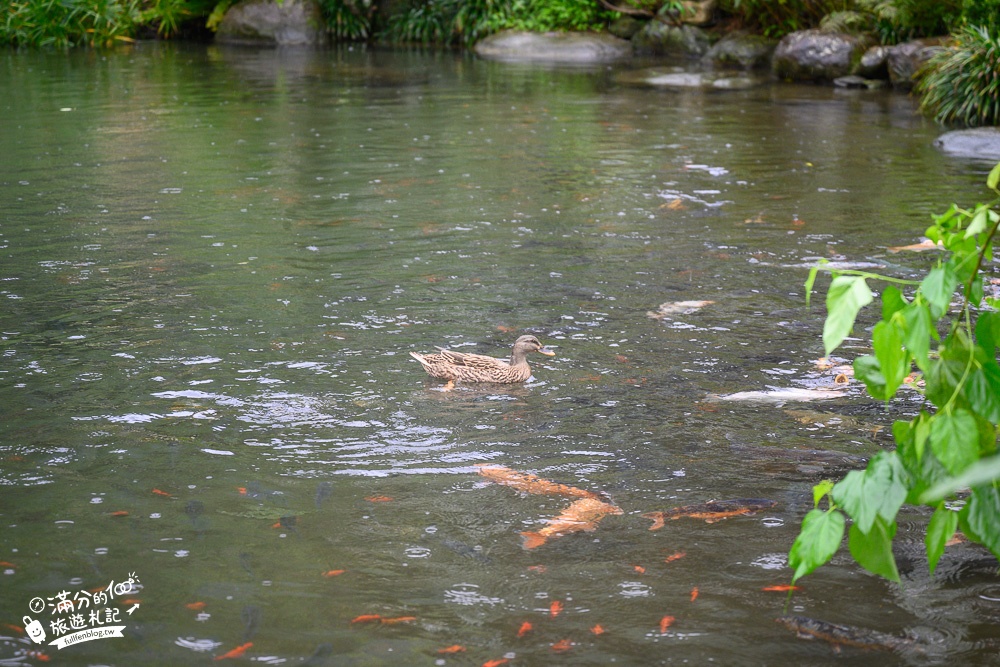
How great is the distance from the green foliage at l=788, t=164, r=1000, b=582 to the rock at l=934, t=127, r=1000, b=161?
12758 millimetres

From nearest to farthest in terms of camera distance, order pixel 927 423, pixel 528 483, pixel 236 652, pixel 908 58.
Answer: pixel 927 423 → pixel 236 652 → pixel 528 483 → pixel 908 58

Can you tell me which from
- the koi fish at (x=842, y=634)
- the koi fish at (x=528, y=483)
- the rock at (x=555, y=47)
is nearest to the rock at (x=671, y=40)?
the rock at (x=555, y=47)

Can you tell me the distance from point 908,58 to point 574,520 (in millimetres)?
18660

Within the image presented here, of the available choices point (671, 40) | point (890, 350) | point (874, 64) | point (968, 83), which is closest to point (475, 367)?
point (890, 350)

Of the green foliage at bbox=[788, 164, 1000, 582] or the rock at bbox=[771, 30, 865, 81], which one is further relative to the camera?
the rock at bbox=[771, 30, 865, 81]

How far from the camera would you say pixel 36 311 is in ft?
26.5

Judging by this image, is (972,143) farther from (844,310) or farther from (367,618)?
(844,310)

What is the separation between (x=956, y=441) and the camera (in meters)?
2.79

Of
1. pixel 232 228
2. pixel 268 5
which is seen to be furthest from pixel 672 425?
pixel 268 5

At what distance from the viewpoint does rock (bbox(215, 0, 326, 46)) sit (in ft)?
105

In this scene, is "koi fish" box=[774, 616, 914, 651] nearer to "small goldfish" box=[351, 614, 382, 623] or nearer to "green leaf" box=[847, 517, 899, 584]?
"green leaf" box=[847, 517, 899, 584]

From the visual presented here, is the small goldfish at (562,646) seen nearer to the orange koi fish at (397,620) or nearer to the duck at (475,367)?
the orange koi fish at (397,620)

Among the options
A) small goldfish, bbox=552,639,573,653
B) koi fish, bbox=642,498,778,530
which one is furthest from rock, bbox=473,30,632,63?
small goldfish, bbox=552,639,573,653

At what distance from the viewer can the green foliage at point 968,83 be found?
16.9m
